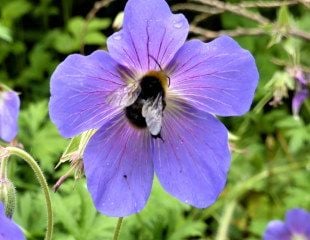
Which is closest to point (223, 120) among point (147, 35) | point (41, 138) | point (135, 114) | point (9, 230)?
point (41, 138)

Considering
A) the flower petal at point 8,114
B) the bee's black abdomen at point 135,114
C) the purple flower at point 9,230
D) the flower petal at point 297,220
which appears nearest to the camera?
the purple flower at point 9,230

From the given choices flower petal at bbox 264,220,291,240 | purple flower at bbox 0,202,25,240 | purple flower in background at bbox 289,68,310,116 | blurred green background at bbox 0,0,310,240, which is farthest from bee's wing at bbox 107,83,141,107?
flower petal at bbox 264,220,291,240

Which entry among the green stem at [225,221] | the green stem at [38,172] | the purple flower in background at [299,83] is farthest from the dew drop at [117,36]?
the green stem at [225,221]

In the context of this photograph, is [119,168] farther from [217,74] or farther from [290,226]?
[290,226]

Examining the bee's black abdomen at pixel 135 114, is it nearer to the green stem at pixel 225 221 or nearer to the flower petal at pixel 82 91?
the flower petal at pixel 82 91

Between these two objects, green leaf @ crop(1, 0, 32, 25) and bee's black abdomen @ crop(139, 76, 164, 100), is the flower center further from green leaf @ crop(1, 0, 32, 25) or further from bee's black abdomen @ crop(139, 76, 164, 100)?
green leaf @ crop(1, 0, 32, 25)
